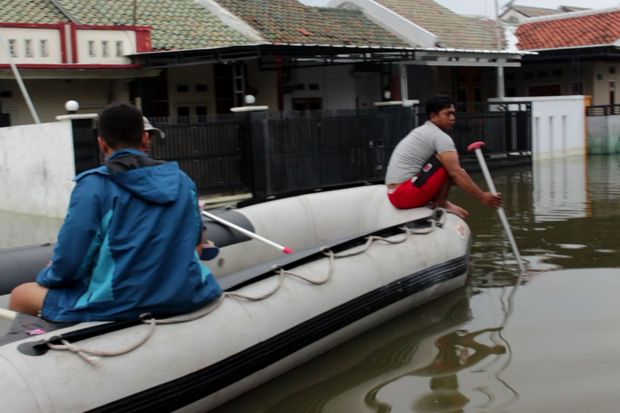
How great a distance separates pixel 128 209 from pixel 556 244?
6.17 m

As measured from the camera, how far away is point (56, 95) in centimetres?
1569

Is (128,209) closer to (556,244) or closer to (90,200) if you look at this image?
(90,200)

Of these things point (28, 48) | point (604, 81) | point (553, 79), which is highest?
point (28, 48)

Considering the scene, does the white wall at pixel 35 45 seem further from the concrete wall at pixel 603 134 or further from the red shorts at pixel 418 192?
the concrete wall at pixel 603 134

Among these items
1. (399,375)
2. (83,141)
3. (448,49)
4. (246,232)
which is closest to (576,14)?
(448,49)

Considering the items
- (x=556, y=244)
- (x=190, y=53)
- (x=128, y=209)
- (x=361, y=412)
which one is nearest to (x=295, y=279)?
(x=361, y=412)

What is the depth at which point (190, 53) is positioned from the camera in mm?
15117

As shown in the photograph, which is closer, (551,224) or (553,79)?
(551,224)

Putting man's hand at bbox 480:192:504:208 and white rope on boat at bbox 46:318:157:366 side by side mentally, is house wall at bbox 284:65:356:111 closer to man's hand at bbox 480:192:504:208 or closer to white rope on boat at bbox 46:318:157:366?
man's hand at bbox 480:192:504:208

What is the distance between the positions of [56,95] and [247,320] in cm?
1237

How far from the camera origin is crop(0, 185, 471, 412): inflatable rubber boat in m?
3.64

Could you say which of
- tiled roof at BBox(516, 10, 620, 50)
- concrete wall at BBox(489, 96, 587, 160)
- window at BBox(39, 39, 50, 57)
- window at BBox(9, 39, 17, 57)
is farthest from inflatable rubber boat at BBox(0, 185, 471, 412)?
tiled roof at BBox(516, 10, 620, 50)

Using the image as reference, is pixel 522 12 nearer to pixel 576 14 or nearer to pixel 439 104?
pixel 576 14

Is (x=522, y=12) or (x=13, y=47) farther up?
(x=522, y=12)
